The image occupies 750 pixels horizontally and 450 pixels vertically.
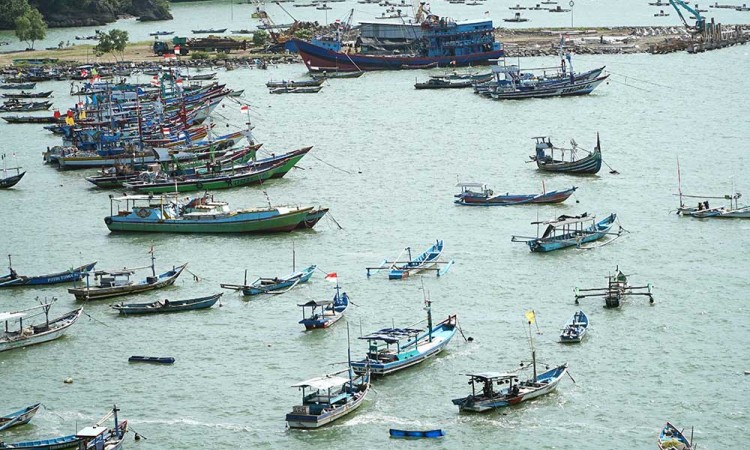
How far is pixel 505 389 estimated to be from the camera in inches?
→ 1428

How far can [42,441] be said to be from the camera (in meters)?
33.2

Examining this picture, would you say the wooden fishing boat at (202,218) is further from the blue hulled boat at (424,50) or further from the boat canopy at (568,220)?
the blue hulled boat at (424,50)

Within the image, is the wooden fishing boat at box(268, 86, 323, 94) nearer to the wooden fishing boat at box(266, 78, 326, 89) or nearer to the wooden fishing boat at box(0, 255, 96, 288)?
the wooden fishing boat at box(266, 78, 326, 89)

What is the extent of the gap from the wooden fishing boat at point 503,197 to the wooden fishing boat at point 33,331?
819 inches

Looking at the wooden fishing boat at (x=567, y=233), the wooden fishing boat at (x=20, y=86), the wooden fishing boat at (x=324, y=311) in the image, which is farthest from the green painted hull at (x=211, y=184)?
the wooden fishing boat at (x=20, y=86)

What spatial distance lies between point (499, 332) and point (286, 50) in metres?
83.7

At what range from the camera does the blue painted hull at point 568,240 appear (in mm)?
50219

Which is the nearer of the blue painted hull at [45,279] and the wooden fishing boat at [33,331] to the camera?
the wooden fishing boat at [33,331]

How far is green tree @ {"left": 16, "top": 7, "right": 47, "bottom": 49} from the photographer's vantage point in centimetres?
12738

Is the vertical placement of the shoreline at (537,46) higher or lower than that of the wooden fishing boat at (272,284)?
higher

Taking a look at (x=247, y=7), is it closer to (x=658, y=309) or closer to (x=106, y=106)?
(x=106, y=106)

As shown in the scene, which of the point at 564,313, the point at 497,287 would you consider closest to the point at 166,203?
the point at 497,287

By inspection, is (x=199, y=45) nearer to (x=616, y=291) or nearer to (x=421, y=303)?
(x=421, y=303)

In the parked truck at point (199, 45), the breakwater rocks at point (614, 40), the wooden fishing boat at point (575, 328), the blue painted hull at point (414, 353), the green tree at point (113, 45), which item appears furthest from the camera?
the parked truck at point (199, 45)
